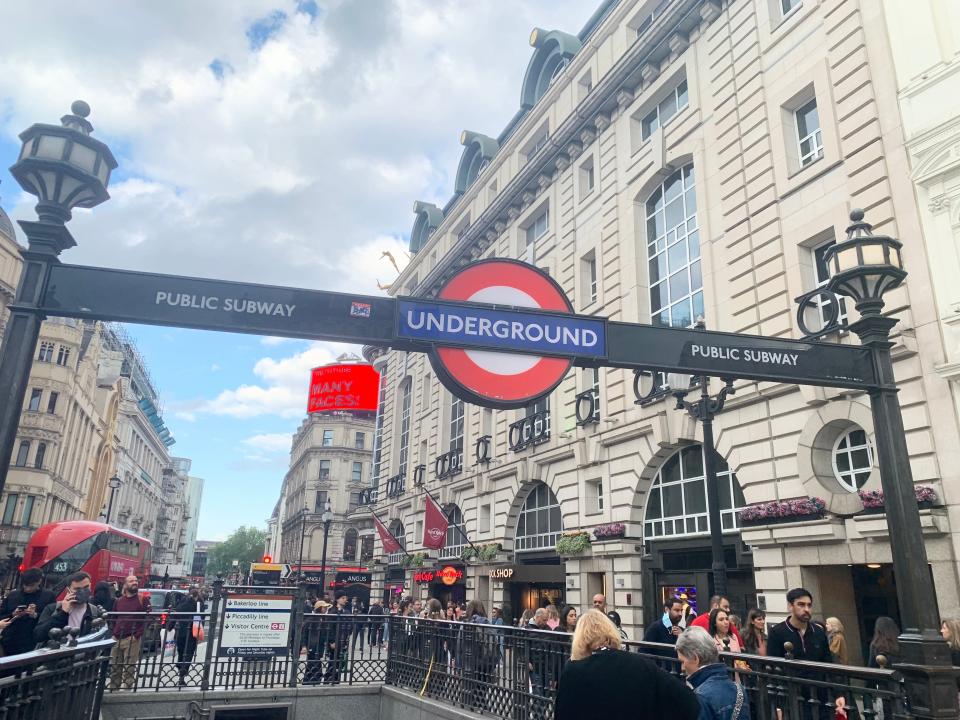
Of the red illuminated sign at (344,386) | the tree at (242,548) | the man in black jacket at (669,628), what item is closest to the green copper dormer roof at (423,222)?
the red illuminated sign at (344,386)

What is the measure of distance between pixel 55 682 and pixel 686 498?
56.0ft

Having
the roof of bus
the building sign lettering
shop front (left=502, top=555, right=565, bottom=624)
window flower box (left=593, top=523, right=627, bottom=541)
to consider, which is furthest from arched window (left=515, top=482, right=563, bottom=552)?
the building sign lettering

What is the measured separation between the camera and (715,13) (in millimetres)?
20609

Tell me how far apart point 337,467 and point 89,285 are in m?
77.4

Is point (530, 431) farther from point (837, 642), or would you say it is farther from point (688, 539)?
point (837, 642)

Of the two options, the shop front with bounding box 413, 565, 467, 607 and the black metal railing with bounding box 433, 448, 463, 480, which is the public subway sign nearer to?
the shop front with bounding box 413, 565, 467, 607

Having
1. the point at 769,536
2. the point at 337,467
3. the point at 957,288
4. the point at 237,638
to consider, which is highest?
the point at 337,467

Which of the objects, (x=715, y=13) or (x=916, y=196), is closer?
(x=916, y=196)

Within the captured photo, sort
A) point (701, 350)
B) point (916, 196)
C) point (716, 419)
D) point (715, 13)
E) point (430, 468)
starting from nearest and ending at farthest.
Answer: point (701, 350)
point (916, 196)
point (716, 419)
point (715, 13)
point (430, 468)

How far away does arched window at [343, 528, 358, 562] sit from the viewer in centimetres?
7498

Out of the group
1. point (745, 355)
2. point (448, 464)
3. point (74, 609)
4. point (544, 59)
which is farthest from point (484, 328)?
point (448, 464)

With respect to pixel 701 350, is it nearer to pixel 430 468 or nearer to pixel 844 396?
pixel 844 396

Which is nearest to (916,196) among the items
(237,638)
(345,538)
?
(237,638)

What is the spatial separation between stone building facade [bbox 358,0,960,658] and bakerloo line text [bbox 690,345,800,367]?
7.93 m
